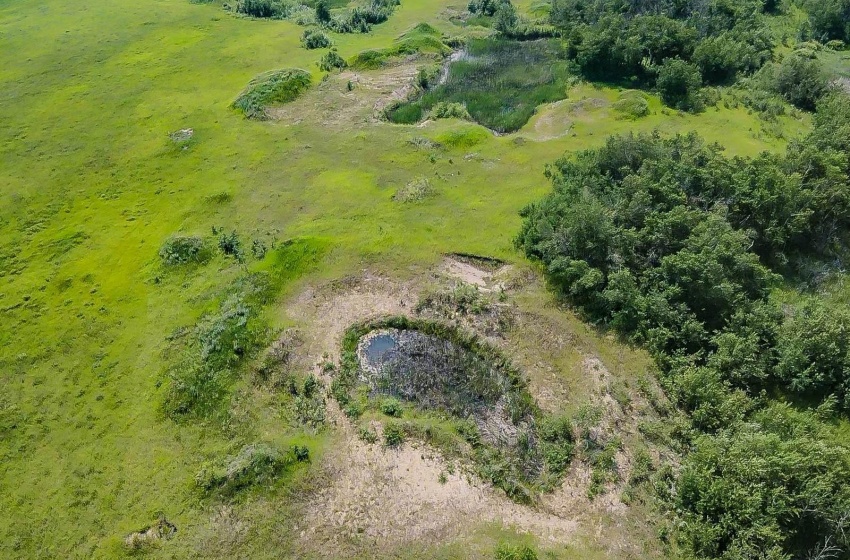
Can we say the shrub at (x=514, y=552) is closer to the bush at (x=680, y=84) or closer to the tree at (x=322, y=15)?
the bush at (x=680, y=84)

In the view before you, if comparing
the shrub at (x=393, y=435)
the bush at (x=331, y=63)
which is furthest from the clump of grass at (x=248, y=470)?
the bush at (x=331, y=63)

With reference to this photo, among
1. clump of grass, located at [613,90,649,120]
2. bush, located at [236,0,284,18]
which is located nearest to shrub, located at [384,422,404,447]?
clump of grass, located at [613,90,649,120]

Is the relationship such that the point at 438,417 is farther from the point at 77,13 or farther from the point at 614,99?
the point at 77,13

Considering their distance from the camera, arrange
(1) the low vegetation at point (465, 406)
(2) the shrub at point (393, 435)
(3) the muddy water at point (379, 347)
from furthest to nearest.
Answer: (3) the muddy water at point (379, 347) < (2) the shrub at point (393, 435) < (1) the low vegetation at point (465, 406)

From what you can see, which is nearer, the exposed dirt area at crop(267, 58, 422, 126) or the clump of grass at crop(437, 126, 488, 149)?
the clump of grass at crop(437, 126, 488, 149)

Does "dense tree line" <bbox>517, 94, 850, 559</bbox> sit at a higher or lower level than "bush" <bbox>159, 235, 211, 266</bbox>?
higher

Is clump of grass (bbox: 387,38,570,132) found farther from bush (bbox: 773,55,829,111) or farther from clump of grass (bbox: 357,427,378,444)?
clump of grass (bbox: 357,427,378,444)

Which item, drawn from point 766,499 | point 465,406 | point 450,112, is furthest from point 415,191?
point 766,499

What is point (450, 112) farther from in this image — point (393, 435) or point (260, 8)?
point (260, 8)
